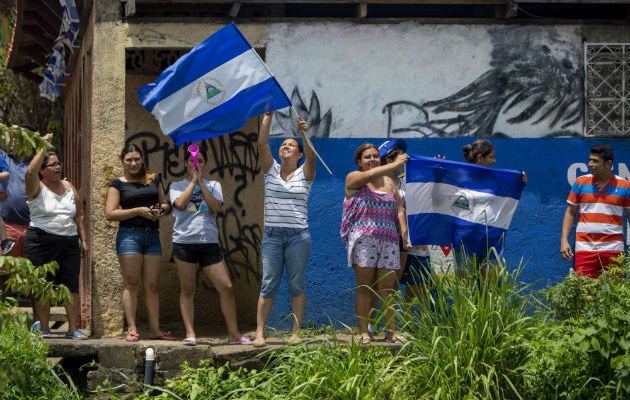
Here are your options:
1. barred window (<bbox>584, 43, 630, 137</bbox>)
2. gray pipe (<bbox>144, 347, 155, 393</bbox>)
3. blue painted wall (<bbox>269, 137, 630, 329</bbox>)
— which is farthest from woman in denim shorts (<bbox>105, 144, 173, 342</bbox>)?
barred window (<bbox>584, 43, 630, 137</bbox>)

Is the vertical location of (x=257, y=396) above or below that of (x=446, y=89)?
below

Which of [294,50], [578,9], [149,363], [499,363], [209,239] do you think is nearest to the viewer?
[499,363]

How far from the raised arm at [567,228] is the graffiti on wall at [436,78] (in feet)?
3.56

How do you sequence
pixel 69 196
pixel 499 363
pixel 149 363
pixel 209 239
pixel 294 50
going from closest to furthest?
pixel 499 363 < pixel 149 363 < pixel 209 239 < pixel 69 196 < pixel 294 50

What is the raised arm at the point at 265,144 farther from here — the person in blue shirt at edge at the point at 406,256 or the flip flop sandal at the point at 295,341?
the flip flop sandal at the point at 295,341

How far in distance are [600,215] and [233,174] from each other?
13.0 ft

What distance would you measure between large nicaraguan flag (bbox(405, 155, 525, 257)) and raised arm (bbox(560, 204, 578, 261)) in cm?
74

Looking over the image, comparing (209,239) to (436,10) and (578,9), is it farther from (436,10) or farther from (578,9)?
(578,9)

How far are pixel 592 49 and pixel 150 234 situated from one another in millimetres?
4656

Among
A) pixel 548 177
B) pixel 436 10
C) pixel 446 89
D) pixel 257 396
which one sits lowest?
pixel 257 396

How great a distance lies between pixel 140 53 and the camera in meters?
9.70

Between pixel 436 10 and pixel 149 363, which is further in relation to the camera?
pixel 436 10

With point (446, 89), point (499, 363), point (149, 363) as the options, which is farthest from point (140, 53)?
point (499, 363)

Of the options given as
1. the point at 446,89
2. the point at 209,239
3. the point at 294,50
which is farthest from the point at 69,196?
the point at 446,89
